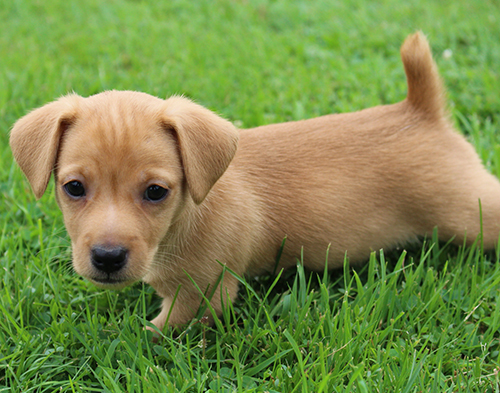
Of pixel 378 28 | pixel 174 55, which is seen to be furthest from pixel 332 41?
pixel 174 55

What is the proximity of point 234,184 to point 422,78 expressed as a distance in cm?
154

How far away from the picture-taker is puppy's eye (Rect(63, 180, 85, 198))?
2.56 metres

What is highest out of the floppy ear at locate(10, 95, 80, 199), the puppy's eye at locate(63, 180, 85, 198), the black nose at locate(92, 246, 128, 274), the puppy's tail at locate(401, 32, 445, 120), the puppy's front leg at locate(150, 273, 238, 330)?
the puppy's tail at locate(401, 32, 445, 120)

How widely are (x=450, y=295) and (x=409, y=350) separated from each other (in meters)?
0.58

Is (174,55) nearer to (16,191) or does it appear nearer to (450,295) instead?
(16,191)

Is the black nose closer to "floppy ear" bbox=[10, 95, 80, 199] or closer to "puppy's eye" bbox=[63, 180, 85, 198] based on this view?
"puppy's eye" bbox=[63, 180, 85, 198]

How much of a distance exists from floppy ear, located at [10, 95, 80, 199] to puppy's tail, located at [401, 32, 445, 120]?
88.0 inches

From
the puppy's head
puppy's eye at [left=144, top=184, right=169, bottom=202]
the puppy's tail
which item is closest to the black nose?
the puppy's head

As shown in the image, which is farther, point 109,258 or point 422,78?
point 422,78

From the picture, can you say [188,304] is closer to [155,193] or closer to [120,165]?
[155,193]

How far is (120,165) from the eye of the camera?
8.11 feet

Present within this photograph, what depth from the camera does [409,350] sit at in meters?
2.76

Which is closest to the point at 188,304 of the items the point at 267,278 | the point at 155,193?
the point at 267,278

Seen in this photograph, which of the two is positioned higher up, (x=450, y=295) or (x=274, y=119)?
(x=274, y=119)
